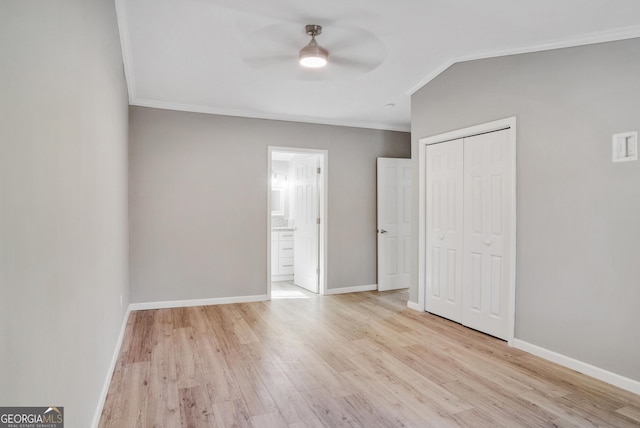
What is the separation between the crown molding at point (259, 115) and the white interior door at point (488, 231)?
2007 mm

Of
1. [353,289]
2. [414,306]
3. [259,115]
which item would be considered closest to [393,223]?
[353,289]

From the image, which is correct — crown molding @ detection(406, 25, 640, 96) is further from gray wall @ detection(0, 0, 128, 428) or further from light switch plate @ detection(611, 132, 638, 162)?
gray wall @ detection(0, 0, 128, 428)

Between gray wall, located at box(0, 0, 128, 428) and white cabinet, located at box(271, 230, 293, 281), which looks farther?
white cabinet, located at box(271, 230, 293, 281)

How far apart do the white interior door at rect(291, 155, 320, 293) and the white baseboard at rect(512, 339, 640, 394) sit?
115 inches

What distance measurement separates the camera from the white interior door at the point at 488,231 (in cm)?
336

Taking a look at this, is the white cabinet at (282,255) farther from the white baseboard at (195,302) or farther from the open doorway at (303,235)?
the white baseboard at (195,302)

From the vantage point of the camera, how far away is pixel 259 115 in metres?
4.93

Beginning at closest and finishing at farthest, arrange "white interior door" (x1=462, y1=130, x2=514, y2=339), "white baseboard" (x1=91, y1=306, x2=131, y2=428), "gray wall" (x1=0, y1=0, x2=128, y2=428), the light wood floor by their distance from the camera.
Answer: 1. "gray wall" (x1=0, y1=0, x2=128, y2=428)
2. "white baseboard" (x1=91, y1=306, x2=131, y2=428)
3. the light wood floor
4. "white interior door" (x1=462, y1=130, x2=514, y2=339)

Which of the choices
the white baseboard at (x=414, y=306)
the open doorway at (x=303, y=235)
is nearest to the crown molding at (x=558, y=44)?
the open doorway at (x=303, y=235)

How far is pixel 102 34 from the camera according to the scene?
6.88ft

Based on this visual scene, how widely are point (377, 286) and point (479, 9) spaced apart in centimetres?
392

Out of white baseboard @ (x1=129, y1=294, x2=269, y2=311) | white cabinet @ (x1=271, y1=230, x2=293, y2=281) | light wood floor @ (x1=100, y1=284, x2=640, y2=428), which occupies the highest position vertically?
white cabinet @ (x1=271, y1=230, x2=293, y2=281)

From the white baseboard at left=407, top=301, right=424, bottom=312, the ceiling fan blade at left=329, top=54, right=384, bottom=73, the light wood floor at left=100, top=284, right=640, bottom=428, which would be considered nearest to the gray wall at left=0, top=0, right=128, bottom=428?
the light wood floor at left=100, top=284, right=640, bottom=428

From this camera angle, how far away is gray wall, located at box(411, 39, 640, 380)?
2553mm
